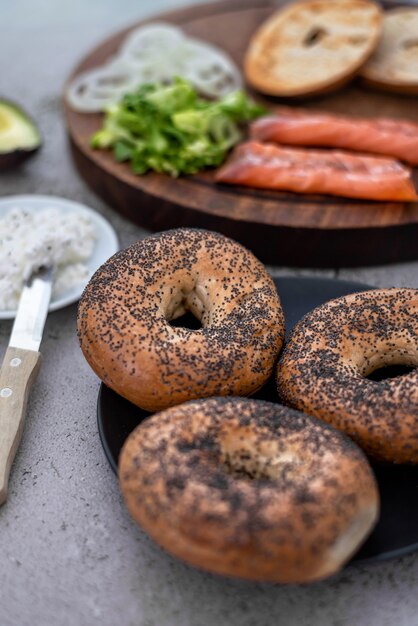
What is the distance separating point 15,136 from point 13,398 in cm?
185

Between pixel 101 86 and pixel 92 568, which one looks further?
pixel 101 86

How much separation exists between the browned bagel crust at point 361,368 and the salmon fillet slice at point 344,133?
126 cm

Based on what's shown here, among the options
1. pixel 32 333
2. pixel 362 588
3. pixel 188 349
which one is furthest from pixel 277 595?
pixel 32 333

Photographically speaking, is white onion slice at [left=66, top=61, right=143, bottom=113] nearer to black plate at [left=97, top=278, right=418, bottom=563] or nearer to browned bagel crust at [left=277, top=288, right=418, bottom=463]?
black plate at [left=97, top=278, right=418, bottom=563]

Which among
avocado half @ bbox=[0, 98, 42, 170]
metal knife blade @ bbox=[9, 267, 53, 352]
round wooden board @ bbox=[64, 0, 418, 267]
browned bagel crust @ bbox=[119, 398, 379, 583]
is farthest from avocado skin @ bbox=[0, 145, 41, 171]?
browned bagel crust @ bbox=[119, 398, 379, 583]

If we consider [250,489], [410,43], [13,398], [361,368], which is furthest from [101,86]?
[250,489]

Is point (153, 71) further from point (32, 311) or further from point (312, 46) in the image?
point (32, 311)

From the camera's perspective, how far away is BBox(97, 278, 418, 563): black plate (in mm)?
1965

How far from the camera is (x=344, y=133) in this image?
364 cm

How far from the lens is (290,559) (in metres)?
1.80

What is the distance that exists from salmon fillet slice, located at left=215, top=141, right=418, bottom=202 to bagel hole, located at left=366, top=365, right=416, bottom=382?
1077 mm

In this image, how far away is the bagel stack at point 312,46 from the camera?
13.4 feet

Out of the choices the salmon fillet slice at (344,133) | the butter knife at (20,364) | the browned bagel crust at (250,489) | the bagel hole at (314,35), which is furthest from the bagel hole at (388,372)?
the bagel hole at (314,35)

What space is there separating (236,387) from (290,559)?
66 cm
